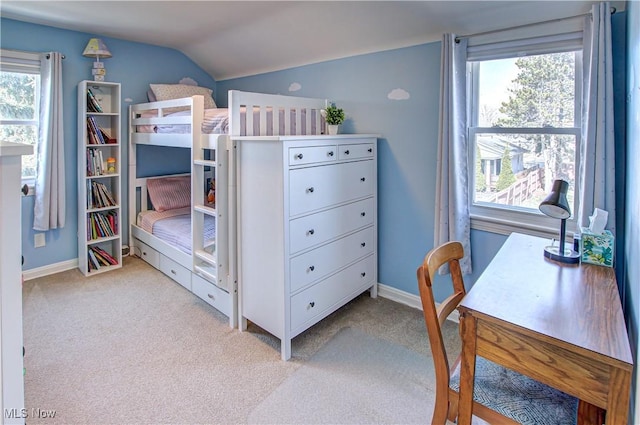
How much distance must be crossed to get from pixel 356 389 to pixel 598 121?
1883 mm

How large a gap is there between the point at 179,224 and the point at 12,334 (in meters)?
2.53

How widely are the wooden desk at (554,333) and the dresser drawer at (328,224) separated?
3.70 feet

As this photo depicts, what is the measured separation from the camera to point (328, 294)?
2539 millimetres

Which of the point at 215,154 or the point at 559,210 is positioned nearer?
the point at 559,210

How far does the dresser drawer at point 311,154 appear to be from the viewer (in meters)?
2.15

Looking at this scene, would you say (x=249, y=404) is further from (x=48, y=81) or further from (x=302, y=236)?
(x=48, y=81)

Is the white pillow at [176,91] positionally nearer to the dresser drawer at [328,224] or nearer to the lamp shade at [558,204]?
the dresser drawer at [328,224]

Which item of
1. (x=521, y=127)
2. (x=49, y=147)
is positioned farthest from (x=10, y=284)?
(x=49, y=147)

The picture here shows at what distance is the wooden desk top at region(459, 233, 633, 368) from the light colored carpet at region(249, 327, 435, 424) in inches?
33.1

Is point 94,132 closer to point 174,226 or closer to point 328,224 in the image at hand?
point 174,226

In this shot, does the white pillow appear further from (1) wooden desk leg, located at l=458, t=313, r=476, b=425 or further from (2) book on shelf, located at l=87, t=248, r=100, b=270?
(1) wooden desk leg, located at l=458, t=313, r=476, b=425

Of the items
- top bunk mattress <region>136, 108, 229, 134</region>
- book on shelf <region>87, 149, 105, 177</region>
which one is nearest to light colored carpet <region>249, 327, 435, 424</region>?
top bunk mattress <region>136, 108, 229, 134</region>

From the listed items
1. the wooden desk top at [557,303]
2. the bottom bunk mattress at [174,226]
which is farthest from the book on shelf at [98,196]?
the wooden desk top at [557,303]

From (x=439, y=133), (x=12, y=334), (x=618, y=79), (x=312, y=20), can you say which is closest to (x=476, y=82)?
(x=439, y=133)
